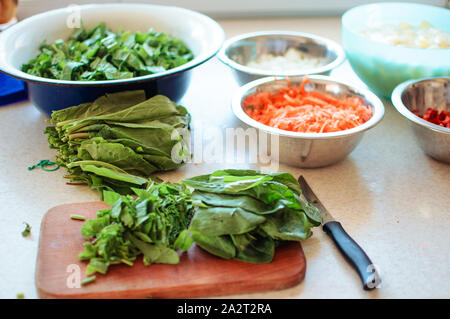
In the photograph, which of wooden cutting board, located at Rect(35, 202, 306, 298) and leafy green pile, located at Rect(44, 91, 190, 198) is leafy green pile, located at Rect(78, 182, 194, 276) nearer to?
wooden cutting board, located at Rect(35, 202, 306, 298)

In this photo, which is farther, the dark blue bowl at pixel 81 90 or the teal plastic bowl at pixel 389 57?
the teal plastic bowl at pixel 389 57

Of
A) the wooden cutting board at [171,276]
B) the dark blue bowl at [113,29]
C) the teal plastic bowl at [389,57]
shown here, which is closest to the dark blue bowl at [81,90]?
the dark blue bowl at [113,29]

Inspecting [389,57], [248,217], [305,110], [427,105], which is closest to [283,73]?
[305,110]

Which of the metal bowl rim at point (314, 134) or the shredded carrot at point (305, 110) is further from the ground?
the metal bowl rim at point (314, 134)

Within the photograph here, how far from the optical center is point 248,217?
42.4 inches

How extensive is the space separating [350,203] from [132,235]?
61 centimetres

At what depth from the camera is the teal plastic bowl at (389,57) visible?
163 centimetres

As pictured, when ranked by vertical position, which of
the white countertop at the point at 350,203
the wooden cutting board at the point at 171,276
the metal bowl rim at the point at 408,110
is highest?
the metal bowl rim at the point at 408,110

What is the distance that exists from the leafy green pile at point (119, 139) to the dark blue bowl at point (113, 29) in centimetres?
5

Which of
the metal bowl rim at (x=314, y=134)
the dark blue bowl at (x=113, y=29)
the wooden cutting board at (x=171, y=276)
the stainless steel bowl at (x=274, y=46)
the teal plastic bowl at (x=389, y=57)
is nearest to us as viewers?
the wooden cutting board at (x=171, y=276)

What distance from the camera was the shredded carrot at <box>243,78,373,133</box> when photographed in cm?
142

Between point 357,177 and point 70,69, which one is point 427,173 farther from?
point 70,69

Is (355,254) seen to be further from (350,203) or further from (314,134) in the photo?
(314,134)

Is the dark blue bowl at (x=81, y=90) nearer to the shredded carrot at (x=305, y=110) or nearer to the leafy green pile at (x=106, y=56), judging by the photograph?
the leafy green pile at (x=106, y=56)
